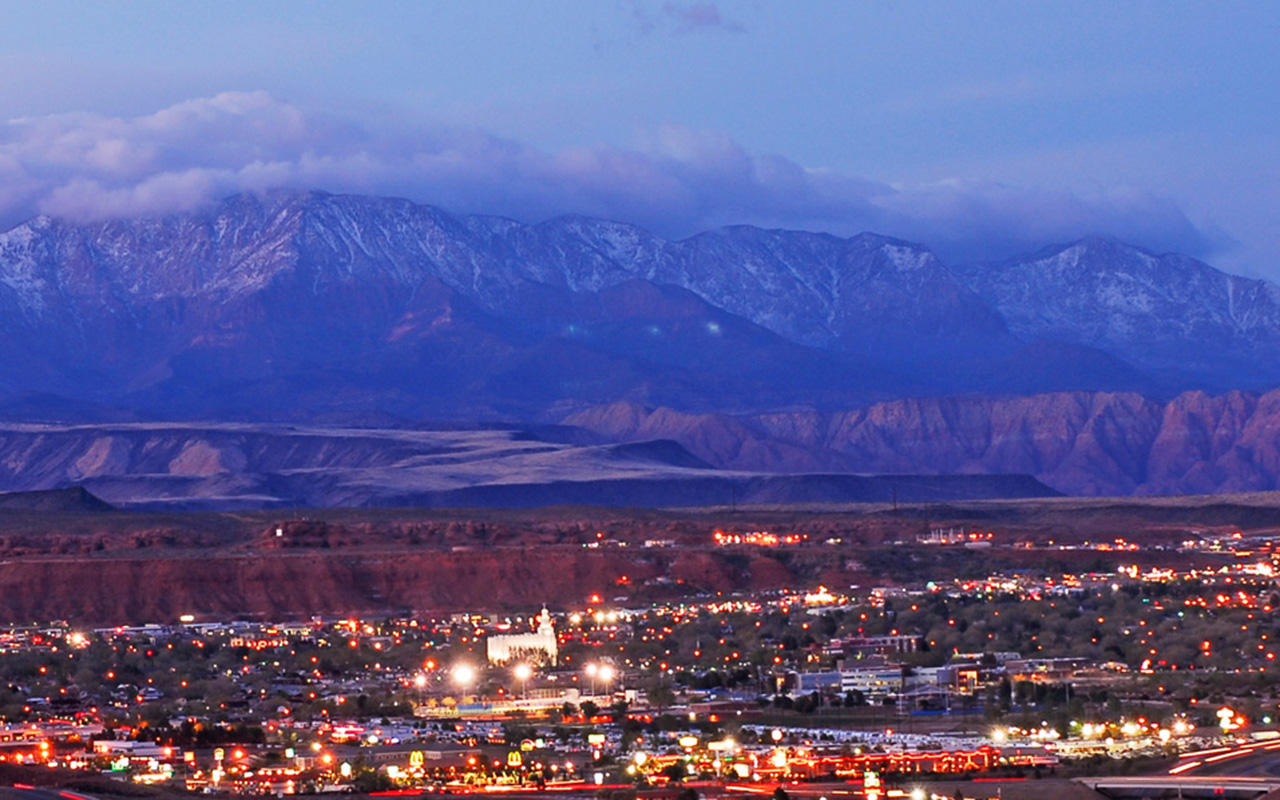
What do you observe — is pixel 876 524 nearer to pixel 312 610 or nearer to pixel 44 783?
pixel 312 610

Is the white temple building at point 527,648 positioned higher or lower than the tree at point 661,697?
higher

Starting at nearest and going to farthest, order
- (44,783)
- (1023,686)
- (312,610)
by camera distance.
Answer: (44,783)
(1023,686)
(312,610)

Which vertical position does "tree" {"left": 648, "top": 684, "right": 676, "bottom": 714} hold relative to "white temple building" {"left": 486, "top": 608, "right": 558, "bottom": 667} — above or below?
below

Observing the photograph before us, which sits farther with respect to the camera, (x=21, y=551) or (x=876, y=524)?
(x=876, y=524)

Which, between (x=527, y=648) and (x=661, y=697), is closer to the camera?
(x=661, y=697)

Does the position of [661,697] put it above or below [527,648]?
below

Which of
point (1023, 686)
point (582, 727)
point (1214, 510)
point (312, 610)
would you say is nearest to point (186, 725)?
point (582, 727)

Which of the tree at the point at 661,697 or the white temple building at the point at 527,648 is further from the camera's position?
the white temple building at the point at 527,648

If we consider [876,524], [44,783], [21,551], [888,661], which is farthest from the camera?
[876,524]
